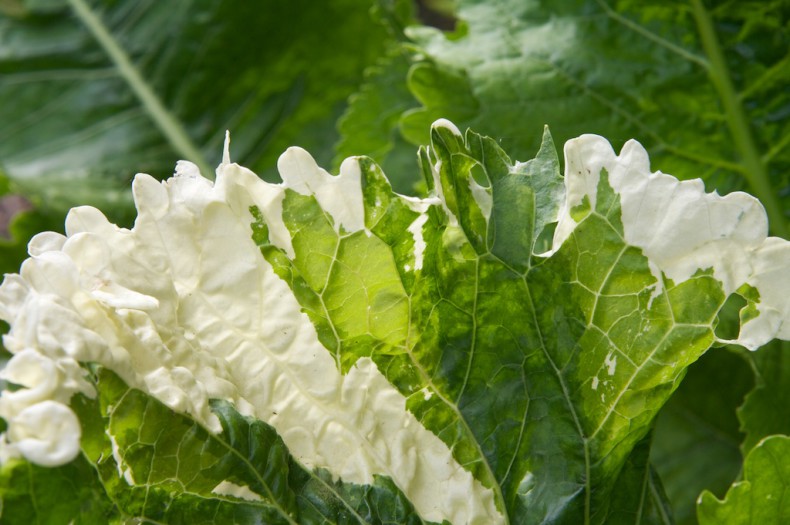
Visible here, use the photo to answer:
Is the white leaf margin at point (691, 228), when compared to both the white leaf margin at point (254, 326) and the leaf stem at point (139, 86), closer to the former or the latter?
the white leaf margin at point (254, 326)

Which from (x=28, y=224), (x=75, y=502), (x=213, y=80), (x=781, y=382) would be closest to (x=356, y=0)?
(x=213, y=80)

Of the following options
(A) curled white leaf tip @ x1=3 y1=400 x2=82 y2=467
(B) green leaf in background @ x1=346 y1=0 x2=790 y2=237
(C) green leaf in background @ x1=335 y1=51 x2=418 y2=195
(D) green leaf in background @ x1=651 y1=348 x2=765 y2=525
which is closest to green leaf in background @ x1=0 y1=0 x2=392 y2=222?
(C) green leaf in background @ x1=335 y1=51 x2=418 y2=195

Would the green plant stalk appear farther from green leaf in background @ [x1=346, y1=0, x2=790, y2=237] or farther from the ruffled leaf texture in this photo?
the ruffled leaf texture

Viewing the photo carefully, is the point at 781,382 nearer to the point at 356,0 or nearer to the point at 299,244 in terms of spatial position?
the point at 299,244

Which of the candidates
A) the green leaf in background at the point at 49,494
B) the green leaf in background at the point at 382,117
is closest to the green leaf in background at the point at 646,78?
the green leaf in background at the point at 382,117

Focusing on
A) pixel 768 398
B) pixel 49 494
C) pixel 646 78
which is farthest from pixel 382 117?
pixel 49 494

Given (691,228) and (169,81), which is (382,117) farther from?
(691,228)

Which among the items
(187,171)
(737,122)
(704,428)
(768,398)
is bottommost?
→ (704,428)
